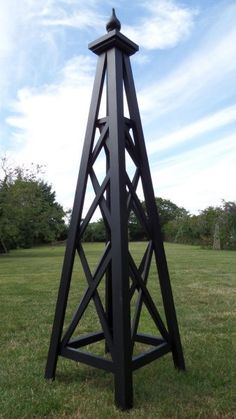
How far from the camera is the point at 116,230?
237 centimetres

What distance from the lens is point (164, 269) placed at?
9.24 ft

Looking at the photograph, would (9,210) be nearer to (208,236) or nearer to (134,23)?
(208,236)

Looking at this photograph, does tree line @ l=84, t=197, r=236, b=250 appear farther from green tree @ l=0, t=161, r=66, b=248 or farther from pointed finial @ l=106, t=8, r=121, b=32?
pointed finial @ l=106, t=8, r=121, b=32

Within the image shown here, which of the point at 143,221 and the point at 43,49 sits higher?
the point at 43,49

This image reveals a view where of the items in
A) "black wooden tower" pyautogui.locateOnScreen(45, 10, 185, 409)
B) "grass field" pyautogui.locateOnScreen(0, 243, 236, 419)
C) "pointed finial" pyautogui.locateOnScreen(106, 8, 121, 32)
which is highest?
"pointed finial" pyautogui.locateOnScreen(106, 8, 121, 32)

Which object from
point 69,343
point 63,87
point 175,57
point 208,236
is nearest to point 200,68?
point 175,57

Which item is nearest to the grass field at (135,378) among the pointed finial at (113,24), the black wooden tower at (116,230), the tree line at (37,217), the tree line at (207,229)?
the black wooden tower at (116,230)

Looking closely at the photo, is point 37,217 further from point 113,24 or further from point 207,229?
point 113,24

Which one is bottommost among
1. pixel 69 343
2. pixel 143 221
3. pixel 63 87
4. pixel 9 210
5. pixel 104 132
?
pixel 69 343

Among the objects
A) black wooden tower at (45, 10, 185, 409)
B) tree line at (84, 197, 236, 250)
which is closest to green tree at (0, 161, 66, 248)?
tree line at (84, 197, 236, 250)

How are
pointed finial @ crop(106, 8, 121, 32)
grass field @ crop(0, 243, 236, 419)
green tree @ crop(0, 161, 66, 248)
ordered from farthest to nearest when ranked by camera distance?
green tree @ crop(0, 161, 66, 248) → pointed finial @ crop(106, 8, 121, 32) → grass field @ crop(0, 243, 236, 419)

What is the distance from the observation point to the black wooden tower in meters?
2.35

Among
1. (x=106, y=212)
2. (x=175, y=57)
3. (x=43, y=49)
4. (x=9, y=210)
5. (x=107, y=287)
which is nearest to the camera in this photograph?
(x=106, y=212)

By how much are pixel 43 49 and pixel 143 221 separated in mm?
4666
